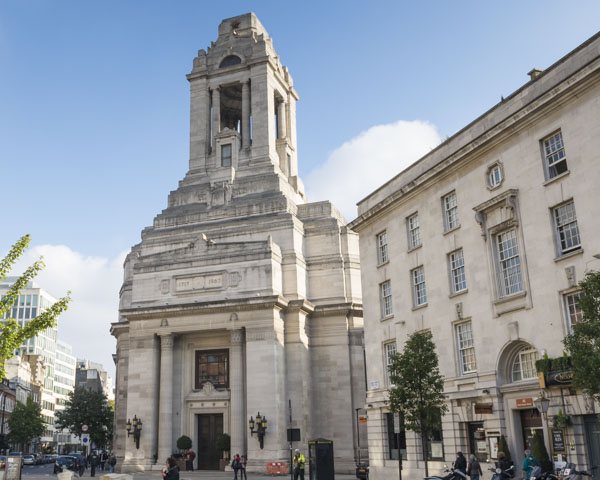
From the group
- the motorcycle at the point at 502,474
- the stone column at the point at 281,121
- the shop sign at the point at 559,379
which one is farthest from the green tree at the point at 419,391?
the stone column at the point at 281,121

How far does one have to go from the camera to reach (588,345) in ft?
60.9

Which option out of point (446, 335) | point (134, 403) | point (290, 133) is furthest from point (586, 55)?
point (290, 133)

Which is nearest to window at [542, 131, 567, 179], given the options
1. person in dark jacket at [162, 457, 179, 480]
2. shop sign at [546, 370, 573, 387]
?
shop sign at [546, 370, 573, 387]

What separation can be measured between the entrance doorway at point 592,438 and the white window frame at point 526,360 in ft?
9.60

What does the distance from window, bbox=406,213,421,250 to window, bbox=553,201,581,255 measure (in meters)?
8.83

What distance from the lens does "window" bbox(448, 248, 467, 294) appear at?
2894 centimetres

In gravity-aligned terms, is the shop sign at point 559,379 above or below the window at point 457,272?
below

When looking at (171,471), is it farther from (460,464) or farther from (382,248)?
(382,248)

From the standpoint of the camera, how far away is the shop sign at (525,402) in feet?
80.2

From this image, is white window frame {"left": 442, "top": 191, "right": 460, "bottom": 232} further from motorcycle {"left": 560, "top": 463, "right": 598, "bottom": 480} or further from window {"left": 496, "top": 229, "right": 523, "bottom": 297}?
motorcycle {"left": 560, "top": 463, "right": 598, "bottom": 480}

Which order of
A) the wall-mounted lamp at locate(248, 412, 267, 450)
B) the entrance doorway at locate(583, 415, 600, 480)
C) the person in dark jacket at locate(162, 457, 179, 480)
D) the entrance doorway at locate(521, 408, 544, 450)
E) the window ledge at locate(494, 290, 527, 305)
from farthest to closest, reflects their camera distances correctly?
the wall-mounted lamp at locate(248, 412, 267, 450), the window ledge at locate(494, 290, 527, 305), the entrance doorway at locate(521, 408, 544, 450), the entrance doorway at locate(583, 415, 600, 480), the person in dark jacket at locate(162, 457, 179, 480)

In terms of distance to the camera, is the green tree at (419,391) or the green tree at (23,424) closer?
the green tree at (419,391)

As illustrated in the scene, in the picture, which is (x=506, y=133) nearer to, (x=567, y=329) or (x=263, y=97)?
(x=567, y=329)

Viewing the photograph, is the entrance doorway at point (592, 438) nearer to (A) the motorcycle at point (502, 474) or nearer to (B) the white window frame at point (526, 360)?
(A) the motorcycle at point (502, 474)
